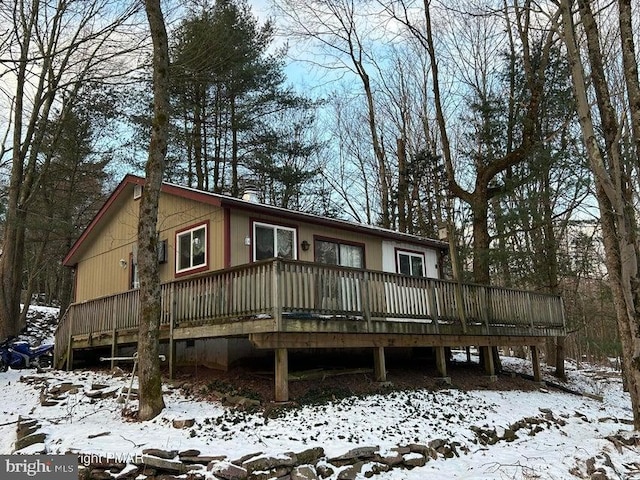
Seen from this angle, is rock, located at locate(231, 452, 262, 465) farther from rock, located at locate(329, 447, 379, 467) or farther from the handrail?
the handrail

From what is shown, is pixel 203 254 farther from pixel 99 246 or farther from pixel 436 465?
pixel 436 465

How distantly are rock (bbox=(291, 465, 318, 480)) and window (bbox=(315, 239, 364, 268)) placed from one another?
6.84 metres

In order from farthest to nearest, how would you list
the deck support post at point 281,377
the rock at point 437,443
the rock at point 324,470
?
the deck support post at point 281,377, the rock at point 437,443, the rock at point 324,470

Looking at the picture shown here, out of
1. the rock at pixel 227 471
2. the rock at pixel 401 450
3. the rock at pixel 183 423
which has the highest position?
the rock at pixel 183 423

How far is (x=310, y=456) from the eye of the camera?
660cm

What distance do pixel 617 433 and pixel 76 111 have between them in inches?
786

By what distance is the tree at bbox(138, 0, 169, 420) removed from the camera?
804 cm

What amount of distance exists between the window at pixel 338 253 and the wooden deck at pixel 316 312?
2.83 metres

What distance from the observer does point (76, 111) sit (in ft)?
64.1

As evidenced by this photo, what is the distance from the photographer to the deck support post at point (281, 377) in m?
8.46

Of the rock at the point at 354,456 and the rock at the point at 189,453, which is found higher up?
the rock at the point at 189,453

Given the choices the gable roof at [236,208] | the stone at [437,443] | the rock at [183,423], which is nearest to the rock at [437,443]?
the stone at [437,443]

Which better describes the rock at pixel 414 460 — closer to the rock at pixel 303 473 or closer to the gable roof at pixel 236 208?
the rock at pixel 303 473

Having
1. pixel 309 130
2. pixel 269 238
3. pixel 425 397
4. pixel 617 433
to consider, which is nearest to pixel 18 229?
pixel 269 238
